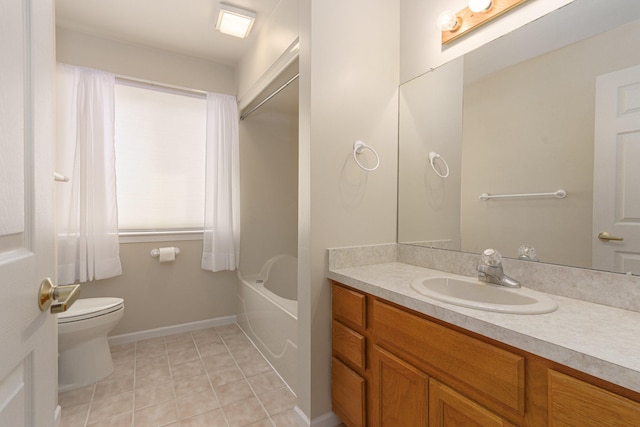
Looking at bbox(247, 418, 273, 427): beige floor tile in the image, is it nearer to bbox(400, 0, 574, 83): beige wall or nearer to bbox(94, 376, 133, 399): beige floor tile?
bbox(94, 376, 133, 399): beige floor tile

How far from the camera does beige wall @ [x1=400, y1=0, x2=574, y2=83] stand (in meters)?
1.33

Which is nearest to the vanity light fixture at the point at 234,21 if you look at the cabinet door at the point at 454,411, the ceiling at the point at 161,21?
the ceiling at the point at 161,21

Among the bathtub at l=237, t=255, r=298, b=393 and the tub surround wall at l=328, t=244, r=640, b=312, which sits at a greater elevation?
the tub surround wall at l=328, t=244, r=640, b=312

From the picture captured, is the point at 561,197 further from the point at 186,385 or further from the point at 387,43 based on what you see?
the point at 186,385

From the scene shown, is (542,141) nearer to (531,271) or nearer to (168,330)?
(531,271)

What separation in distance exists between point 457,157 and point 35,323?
1720 millimetres

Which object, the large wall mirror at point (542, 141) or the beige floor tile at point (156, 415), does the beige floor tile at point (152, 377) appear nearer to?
the beige floor tile at point (156, 415)

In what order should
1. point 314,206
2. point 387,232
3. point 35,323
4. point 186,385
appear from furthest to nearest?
point 186,385
point 387,232
point 314,206
point 35,323

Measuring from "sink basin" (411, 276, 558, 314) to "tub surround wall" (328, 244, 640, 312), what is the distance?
0.26ft

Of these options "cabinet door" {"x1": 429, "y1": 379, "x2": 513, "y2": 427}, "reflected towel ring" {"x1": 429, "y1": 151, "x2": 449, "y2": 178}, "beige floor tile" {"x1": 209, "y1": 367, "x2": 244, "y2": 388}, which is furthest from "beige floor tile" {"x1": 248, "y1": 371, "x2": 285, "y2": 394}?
"reflected towel ring" {"x1": 429, "y1": 151, "x2": 449, "y2": 178}

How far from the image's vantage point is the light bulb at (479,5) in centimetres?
142

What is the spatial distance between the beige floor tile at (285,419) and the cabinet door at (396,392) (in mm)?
561

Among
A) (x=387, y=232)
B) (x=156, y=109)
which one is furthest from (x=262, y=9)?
(x=387, y=232)

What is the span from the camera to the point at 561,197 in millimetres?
1192
